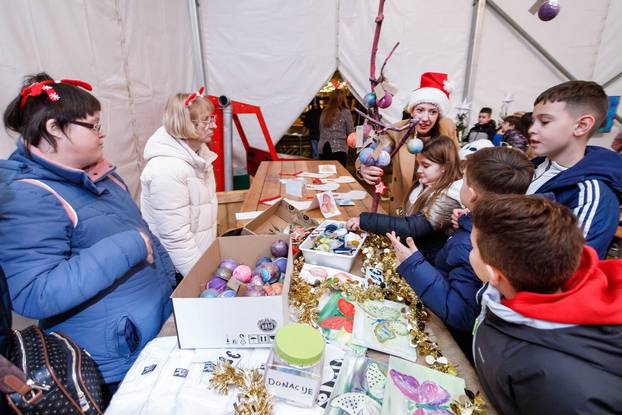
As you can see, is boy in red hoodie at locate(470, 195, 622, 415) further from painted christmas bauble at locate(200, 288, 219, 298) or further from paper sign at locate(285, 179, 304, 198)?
paper sign at locate(285, 179, 304, 198)

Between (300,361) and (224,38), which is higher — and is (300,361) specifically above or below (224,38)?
below

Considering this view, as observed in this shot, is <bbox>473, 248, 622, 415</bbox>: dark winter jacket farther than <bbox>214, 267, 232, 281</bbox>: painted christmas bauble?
No

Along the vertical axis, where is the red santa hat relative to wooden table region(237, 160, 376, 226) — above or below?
above

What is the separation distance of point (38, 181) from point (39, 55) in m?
1.29

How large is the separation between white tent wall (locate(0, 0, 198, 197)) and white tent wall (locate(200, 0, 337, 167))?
0.45 metres

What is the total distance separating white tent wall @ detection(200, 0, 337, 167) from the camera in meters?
3.79

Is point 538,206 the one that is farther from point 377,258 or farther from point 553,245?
point 377,258

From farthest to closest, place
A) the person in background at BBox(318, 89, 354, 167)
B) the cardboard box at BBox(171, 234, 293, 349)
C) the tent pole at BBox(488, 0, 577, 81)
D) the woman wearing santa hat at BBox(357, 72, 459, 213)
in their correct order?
1. the person in background at BBox(318, 89, 354, 167)
2. the tent pole at BBox(488, 0, 577, 81)
3. the woman wearing santa hat at BBox(357, 72, 459, 213)
4. the cardboard box at BBox(171, 234, 293, 349)

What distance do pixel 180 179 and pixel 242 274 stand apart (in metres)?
0.65

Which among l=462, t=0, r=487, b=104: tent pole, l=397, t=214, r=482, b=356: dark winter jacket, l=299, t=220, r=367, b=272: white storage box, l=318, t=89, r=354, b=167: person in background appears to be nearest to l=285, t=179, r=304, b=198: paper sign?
l=299, t=220, r=367, b=272: white storage box

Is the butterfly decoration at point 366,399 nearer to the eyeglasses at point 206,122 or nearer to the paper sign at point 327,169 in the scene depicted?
the eyeglasses at point 206,122

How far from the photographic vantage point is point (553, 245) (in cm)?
58

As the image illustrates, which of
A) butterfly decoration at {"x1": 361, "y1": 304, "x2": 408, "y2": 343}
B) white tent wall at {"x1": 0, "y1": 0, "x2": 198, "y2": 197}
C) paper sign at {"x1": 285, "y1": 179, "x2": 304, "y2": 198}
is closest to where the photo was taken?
butterfly decoration at {"x1": 361, "y1": 304, "x2": 408, "y2": 343}

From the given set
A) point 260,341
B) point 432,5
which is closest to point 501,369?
point 260,341
